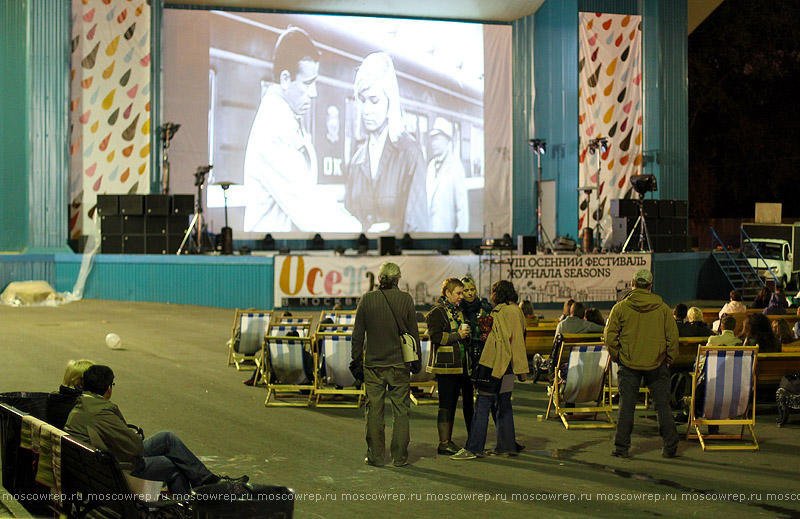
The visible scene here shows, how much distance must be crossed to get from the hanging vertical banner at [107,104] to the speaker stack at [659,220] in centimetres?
1145

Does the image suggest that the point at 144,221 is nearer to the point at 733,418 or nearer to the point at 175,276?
the point at 175,276

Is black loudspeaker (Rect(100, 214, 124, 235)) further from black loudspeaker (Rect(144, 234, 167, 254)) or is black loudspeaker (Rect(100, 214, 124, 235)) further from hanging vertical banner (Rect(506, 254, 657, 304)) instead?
hanging vertical banner (Rect(506, 254, 657, 304))

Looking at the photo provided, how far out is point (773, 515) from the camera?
551 cm

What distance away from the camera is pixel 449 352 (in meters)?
6.97

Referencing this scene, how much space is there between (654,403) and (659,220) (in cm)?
1566

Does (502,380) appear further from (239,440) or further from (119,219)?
(119,219)

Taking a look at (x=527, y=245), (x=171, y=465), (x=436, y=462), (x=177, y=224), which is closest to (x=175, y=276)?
(x=177, y=224)

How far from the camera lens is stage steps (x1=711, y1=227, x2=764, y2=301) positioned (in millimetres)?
21922

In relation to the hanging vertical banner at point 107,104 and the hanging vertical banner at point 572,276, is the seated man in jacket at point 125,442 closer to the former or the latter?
the hanging vertical banner at point 572,276

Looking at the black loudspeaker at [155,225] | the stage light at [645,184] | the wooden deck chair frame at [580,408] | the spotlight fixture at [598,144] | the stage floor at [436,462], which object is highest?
the spotlight fixture at [598,144]

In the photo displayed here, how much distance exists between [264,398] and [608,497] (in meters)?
4.34

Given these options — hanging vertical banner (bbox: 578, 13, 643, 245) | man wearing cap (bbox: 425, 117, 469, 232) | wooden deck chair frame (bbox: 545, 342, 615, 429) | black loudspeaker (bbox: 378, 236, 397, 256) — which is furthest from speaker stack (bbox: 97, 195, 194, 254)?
wooden deck chair frame (bbox: 545, 342, 615, 429)

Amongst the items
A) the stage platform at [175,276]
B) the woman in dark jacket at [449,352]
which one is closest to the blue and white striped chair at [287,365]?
the woman in dark jacket at [449,352]

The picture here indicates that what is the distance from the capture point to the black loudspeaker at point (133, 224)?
1972 cm
